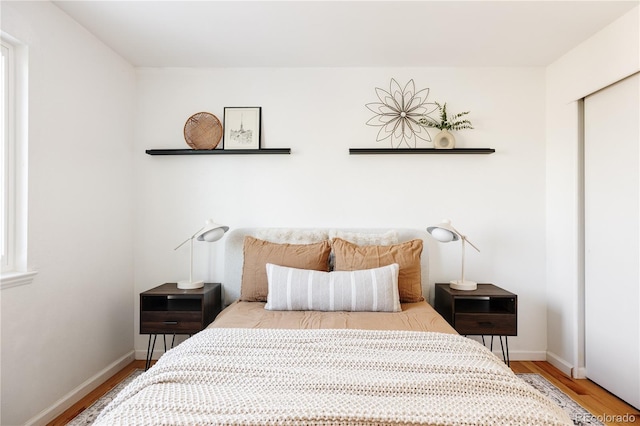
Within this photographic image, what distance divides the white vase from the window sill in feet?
9.74

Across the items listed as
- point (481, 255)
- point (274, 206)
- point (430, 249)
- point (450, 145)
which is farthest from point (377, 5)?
point (481, 255)

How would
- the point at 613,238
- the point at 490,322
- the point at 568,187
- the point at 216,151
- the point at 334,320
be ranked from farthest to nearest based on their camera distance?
the point at 216,151 < the point at 568,187 < the point at 490,322 < the point at 613,238 < the point at 334,320

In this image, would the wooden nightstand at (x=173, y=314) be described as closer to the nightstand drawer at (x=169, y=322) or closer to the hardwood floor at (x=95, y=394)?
the nightstand drawer at (x=169, y=322)

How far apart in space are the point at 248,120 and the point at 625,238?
9.56ft

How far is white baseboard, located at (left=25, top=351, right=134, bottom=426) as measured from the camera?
224 cm

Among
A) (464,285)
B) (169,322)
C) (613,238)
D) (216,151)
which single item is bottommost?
(169,322)

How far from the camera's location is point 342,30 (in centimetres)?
262

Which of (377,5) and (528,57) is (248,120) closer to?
(377,5)

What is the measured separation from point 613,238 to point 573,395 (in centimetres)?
113

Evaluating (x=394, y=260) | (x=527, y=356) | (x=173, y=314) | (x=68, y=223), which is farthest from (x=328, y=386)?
(x=527, y=356)

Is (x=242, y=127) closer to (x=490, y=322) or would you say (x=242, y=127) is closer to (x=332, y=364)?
(x=332, y=364)

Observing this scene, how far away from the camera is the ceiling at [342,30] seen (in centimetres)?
233

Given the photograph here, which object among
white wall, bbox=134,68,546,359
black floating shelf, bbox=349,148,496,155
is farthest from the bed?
black floating shelf, bbox=349,148,496,155

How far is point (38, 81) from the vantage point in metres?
2.25
